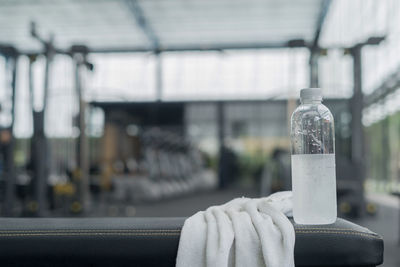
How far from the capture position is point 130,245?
126 cm

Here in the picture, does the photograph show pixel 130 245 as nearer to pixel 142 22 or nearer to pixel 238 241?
pixel 238 241

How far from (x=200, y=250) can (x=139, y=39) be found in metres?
12.6

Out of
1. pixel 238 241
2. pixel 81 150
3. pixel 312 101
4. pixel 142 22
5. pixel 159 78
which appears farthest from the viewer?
pixel 159 78

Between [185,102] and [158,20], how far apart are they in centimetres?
223

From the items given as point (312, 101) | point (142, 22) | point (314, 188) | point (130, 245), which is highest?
point (142, 22)

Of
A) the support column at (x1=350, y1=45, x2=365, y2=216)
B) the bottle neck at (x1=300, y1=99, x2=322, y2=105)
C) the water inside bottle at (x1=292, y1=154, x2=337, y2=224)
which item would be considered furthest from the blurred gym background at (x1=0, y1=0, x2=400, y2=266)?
the bottle neck at (x1=300, y1=99, x2=322, y2=105)

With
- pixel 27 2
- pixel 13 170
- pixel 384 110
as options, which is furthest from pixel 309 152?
pixel 27 2

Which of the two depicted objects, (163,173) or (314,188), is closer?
(314,188)

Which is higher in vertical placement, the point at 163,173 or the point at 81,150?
the point at 81,150

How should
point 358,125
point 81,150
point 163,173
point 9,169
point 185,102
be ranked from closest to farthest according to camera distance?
point 9,169 < point 358,125 < point 81,150 < point 163,173 < point 185,102

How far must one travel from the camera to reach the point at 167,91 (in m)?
13.0

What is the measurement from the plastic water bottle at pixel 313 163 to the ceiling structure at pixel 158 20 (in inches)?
339

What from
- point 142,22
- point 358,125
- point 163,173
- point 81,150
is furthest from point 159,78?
point 358,125

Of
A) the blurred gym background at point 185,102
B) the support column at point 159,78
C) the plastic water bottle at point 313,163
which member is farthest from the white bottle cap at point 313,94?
the support column at point 159,78
